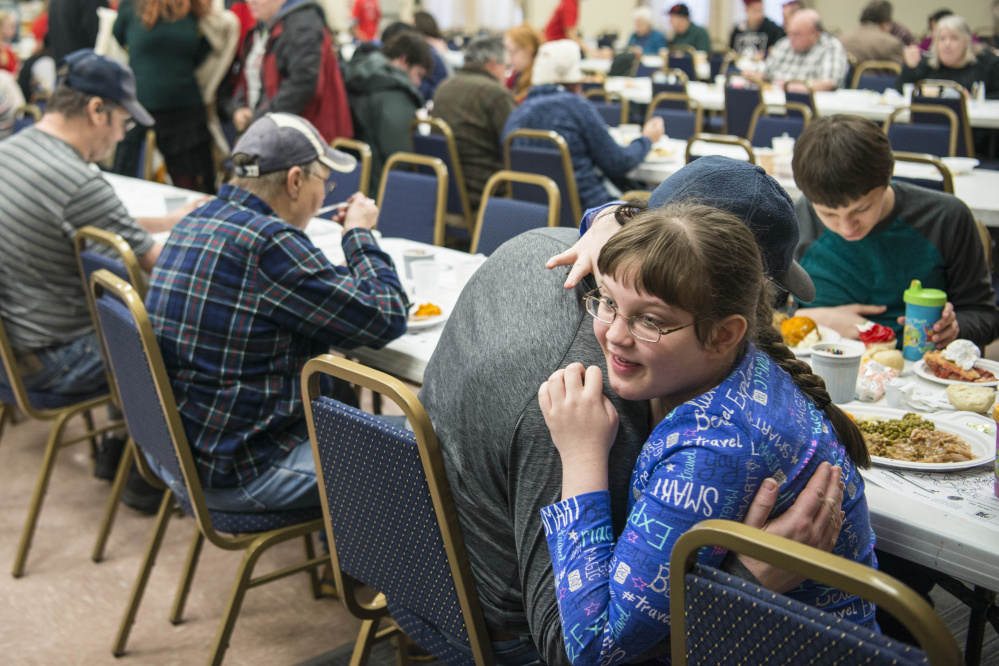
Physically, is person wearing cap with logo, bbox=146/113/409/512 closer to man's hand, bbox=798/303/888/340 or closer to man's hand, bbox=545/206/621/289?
man's hand, bbox=545/206/621/289

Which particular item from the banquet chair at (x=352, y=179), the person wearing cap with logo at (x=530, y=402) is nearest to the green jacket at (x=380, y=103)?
the banquet chair at (x=352, y=179)

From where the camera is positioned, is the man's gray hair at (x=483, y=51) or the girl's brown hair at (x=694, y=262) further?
the man's gray hair at (x=483, y=51)

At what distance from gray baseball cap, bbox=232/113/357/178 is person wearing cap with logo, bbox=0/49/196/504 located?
679mm

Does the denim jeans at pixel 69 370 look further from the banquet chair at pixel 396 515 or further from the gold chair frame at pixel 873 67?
the gold chair frame at pixel 873 67

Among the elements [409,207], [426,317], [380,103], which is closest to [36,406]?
[426,317]

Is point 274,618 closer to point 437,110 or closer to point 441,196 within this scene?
point 441,196

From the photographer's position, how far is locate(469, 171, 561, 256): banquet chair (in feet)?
8.50

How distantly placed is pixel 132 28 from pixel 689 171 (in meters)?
4.58

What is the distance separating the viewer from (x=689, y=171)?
1.16 metres

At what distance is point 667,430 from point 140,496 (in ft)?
7.03

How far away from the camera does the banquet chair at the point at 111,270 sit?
80.1 inches

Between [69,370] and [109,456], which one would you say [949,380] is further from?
[109,456]

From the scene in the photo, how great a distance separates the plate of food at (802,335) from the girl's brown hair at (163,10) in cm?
408

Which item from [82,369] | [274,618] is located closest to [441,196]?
[82,369]
